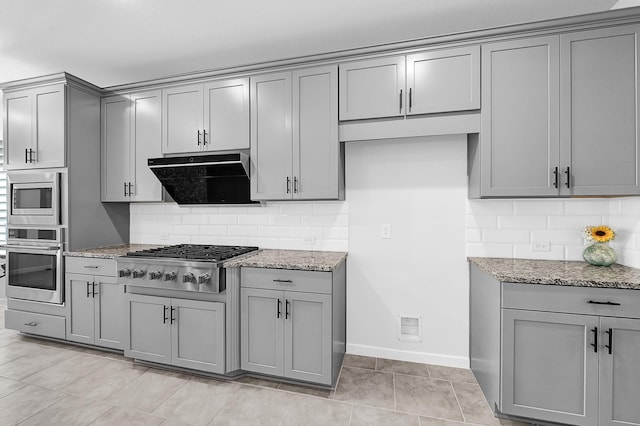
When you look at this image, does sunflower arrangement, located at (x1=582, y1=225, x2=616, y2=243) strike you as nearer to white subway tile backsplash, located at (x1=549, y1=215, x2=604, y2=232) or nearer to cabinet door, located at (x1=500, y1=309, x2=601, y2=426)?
white subway tile backsplash, located at (x1=549, y1=215, x2=604, y2=232)

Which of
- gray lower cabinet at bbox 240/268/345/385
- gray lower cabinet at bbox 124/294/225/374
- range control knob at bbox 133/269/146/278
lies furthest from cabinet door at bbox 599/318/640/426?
range control knob at bbox 133/269/146/278

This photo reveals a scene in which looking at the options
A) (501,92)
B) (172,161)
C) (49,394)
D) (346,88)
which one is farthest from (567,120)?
(49,394)

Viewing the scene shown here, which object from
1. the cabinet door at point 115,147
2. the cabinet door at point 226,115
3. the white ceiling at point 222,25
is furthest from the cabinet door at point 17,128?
the cabinet door at point 226,115

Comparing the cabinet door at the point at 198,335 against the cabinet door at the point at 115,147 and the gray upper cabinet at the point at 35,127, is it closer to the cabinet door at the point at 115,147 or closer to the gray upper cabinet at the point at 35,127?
the cabinet door at the point at 115,147

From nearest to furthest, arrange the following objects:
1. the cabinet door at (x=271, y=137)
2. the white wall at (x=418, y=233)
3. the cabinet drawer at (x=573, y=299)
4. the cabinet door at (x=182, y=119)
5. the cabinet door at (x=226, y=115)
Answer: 1. the cabinet drawer at (x=573, y=299)
2. the white wall at (x=418, y=233)
3. the cabinet door at (x=271, y=137)
4. the cabinet door at (x=226, y=115)
5. the cabinet door at (x=182, y=119)

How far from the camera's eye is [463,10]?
2.06 meters

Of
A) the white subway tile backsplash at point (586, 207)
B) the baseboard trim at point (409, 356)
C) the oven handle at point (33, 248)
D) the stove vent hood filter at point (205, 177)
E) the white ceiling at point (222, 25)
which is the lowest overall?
the baseboard trim at point (409, 356)

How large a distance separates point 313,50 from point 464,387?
120 inches

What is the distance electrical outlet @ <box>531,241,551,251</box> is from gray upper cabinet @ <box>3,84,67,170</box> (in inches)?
166

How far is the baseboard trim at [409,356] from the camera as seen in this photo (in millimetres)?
2479

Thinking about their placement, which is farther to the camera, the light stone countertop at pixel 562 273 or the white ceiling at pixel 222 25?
the white ceiling at pixel 222 25

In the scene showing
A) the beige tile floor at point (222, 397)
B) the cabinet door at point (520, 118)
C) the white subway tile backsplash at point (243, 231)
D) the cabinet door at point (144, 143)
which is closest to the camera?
the beige tile floor at point (222, 397)

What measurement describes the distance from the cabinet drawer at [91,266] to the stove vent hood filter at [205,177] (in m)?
0.83

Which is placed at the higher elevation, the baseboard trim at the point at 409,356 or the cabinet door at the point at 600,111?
the cabinet door at the point at 600,111
